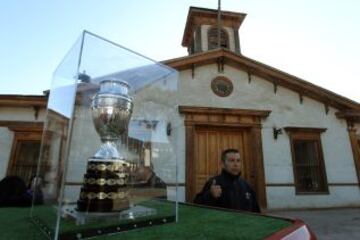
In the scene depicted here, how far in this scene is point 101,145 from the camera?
1903 mm

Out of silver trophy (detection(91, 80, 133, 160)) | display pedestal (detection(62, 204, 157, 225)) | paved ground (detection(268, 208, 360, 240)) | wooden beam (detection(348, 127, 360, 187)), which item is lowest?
paved ground (detection(268, 208, 360, 240))

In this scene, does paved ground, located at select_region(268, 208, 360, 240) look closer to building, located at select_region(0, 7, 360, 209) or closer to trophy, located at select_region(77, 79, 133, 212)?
building, located at select_region(0, 7, 360, 209)

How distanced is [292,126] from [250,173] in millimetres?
2075

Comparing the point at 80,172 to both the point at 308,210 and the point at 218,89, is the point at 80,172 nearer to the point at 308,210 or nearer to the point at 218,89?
the point at 218,89

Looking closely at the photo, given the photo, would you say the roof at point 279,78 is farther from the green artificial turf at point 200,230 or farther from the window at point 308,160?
the green artificial turf at point 200,230

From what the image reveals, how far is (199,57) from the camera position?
7730mm

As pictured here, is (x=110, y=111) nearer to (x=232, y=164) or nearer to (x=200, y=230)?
(x=200, y=230)

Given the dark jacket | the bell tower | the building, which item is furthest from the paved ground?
the bell tower

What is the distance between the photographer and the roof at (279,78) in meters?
8.00

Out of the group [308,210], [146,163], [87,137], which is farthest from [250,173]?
[87,137]

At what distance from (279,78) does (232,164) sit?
601cm

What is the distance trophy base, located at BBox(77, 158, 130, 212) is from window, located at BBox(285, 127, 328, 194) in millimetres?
6863

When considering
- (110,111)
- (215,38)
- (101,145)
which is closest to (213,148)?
(101,145)

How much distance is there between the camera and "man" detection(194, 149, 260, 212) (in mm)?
2733
